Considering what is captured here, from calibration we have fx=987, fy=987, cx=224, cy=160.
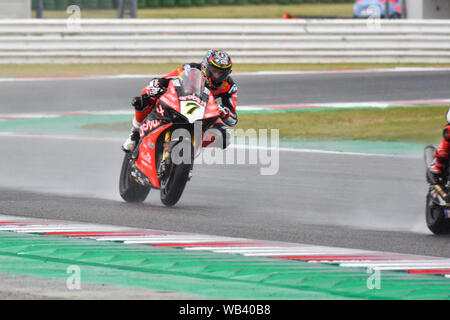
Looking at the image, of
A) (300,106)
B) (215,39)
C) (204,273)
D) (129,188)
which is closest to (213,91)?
(129,188)

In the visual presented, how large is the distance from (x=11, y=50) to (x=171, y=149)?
1552 centimetres

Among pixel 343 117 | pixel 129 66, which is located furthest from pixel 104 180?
pixel 129 66

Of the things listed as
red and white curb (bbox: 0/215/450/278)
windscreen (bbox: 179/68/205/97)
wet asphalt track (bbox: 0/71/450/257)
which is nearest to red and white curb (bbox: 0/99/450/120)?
wet asphalt track (bbox: 0/71/450/257)

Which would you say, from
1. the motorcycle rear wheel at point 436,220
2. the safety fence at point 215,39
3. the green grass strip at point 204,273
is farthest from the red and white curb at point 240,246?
the safety fence at point 215,39

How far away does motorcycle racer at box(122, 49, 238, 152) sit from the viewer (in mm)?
9516

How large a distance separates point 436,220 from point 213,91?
2692 millimetres

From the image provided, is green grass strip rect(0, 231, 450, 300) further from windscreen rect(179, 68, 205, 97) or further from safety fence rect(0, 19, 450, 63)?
safety fence rect(0, 19, 450, 63)

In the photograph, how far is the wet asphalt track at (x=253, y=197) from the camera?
831cm

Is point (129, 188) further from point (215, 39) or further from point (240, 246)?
point (215, 39)

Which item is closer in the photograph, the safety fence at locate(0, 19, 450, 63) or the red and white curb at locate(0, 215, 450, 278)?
the red and white curb at locate(0, 215, 450, 278)

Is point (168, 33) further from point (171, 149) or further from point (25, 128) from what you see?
point (171, 149)

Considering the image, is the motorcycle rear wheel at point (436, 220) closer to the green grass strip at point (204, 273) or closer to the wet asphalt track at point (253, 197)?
the wet asphalt track at point (253, 197)

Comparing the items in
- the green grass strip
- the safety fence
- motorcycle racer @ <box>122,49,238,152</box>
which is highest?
the safety fence

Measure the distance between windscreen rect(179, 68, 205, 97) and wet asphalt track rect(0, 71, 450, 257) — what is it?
1128 millimetres
